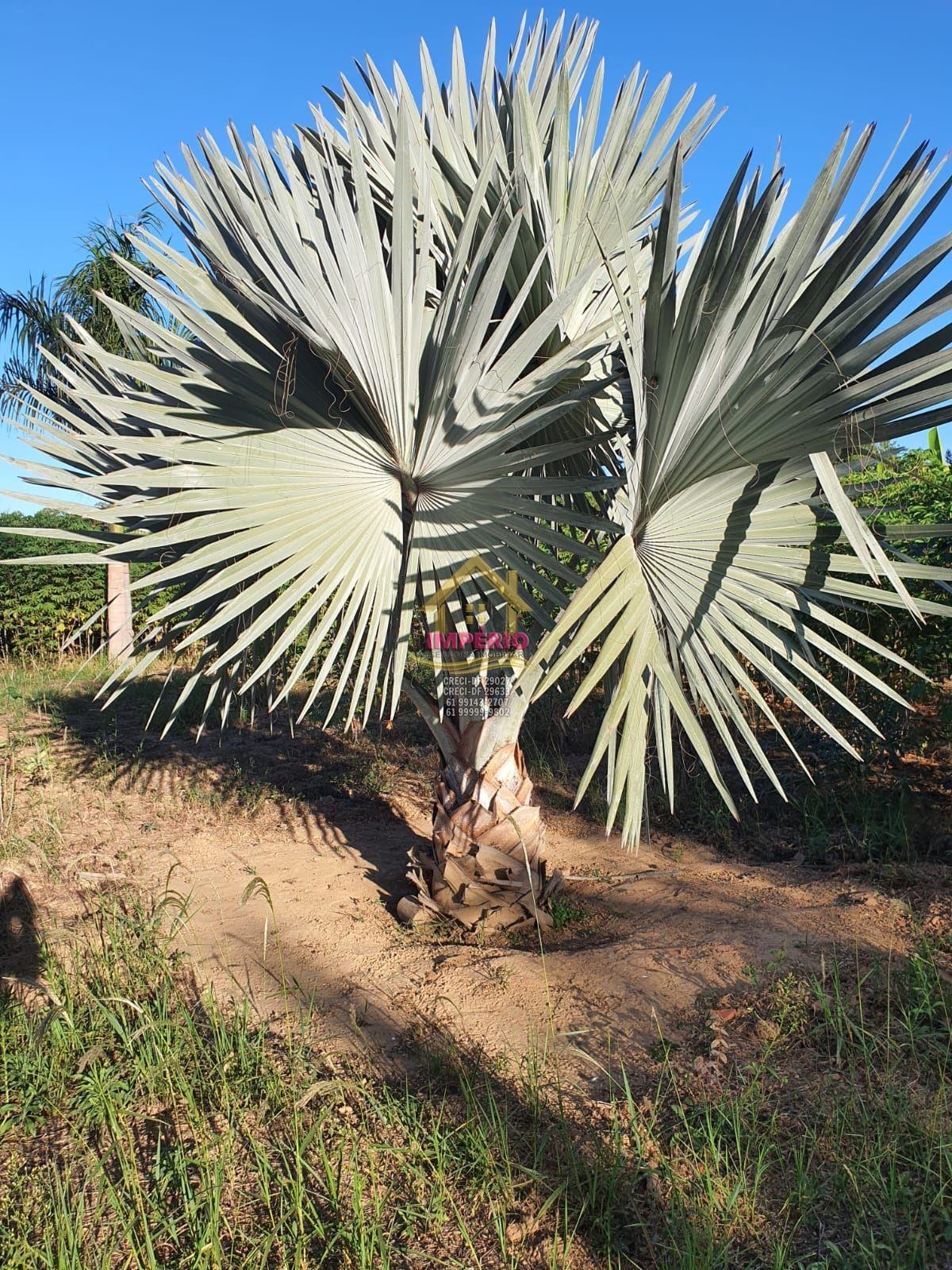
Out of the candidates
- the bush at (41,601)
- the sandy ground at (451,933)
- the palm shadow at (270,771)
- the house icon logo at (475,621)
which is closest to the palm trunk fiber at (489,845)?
the sandy ground at (451,933)

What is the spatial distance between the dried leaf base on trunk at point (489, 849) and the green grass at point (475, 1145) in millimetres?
961

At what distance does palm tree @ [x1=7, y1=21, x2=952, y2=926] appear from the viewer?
2.39 meters

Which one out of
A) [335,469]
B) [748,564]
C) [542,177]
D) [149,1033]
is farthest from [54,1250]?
[542,177]

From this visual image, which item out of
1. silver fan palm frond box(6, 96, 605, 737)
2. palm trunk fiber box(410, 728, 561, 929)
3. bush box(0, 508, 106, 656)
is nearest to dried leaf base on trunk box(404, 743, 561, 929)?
palm trunk fiber box(410, 728, 561, 929)

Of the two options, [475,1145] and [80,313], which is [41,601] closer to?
[80,313]

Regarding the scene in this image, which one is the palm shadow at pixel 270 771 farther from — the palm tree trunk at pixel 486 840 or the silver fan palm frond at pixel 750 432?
the silver fan palm frond at pixel 750 432

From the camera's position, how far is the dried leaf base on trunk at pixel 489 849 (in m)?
3.84

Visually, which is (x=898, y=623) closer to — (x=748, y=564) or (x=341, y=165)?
(x=748, y=564)

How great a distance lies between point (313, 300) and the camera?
277 cm

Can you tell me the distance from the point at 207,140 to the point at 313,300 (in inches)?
32.4

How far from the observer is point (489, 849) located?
383cm

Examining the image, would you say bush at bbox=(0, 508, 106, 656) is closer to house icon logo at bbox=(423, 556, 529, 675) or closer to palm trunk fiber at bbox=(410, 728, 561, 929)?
palm trunk fiber at bbox=(410, 728, 561, 929)

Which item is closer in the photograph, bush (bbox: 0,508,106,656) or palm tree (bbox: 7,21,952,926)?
palm tree (bbox: 7,21,952,926)

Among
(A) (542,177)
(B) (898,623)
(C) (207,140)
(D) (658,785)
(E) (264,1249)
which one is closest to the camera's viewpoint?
(E) (264,1249)
